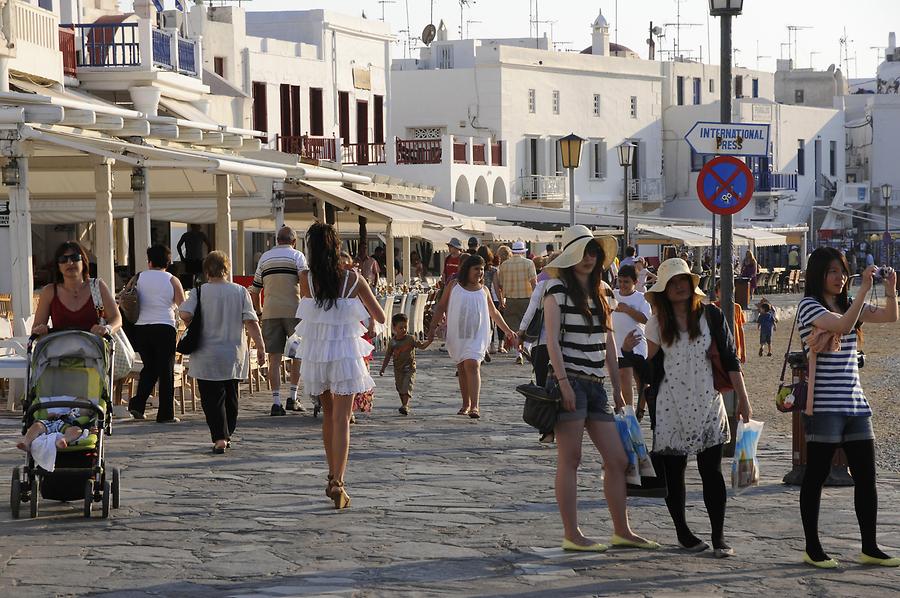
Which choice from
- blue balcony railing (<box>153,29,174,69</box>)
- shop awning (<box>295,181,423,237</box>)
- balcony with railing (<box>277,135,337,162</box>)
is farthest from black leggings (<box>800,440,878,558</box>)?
balcony with railing (<box>277,135,337,162</box>)

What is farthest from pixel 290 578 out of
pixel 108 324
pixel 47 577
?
pixel 108 324

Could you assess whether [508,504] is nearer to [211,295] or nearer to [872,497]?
[872,497]

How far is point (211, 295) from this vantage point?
1236 centimetres

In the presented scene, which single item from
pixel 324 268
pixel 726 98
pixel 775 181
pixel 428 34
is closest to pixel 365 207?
pixel 726 98

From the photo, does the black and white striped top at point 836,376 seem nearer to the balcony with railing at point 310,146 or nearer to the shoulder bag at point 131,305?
the shoulder bag at point 131,305

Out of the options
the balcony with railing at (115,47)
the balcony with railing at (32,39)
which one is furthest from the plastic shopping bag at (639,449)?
the balcony with railing at (115,47)

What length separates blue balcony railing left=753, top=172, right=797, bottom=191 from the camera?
6769cm

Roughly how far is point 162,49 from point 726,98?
18220 millimetres

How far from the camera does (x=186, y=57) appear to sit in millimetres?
31422

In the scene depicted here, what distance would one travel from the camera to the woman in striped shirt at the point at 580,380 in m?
8.45

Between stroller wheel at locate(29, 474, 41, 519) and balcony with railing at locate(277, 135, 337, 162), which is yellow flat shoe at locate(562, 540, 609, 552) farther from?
balcony with railing at locate(277, 135, 337, 162)

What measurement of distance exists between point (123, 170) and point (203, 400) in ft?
38.1

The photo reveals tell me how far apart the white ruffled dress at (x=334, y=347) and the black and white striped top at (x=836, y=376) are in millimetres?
2890

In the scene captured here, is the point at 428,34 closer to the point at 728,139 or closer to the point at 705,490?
the point at 728,139
